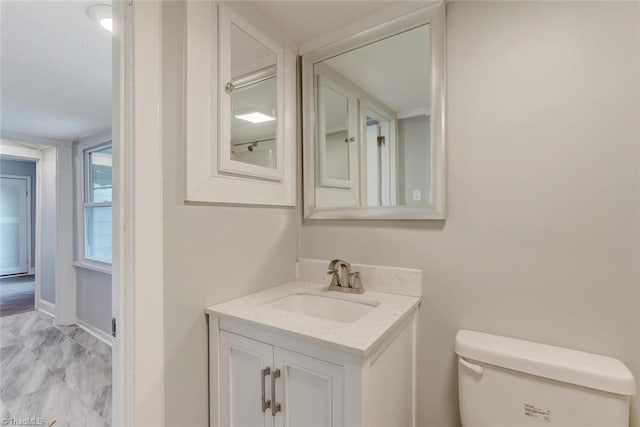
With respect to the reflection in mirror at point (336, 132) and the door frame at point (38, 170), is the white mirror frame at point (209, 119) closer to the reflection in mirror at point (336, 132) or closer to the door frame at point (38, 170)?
the reflection in mirror at point (336, 132)

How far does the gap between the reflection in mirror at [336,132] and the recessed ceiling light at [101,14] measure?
100 cm

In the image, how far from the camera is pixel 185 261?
3.52ft

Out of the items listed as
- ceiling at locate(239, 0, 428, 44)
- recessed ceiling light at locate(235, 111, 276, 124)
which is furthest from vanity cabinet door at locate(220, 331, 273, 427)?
ceiling at locate(239, 0, 428, 44)

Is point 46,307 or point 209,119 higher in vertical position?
point 209,119

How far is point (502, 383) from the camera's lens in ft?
3.32

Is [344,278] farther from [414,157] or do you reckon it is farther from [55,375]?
[55,375]

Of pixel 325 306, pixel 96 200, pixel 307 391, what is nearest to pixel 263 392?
pixel 307 391

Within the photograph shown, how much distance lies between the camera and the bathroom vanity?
858 millimetres

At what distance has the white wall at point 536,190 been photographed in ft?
3.16

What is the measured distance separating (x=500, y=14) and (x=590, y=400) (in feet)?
4.49

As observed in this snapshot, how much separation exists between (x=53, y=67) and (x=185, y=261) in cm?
167

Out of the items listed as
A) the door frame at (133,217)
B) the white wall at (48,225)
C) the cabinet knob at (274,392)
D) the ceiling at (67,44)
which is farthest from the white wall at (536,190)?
the white wall at (48,225)

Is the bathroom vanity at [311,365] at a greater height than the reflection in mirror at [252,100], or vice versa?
the reflection in mirror at [252,100]

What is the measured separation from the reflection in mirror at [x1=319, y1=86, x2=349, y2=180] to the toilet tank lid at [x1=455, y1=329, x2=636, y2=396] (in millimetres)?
935
